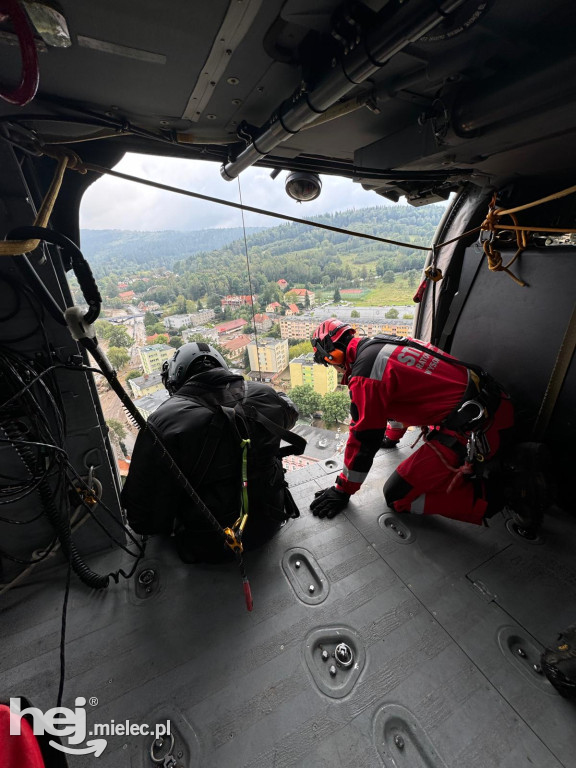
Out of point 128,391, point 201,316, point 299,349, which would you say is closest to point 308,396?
point 299,349

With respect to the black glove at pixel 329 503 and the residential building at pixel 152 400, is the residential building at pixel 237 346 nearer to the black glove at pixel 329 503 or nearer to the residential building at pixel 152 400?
the residential building at pixel 152 400

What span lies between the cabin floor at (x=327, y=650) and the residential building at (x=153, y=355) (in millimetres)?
1455

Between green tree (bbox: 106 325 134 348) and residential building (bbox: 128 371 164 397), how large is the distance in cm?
31

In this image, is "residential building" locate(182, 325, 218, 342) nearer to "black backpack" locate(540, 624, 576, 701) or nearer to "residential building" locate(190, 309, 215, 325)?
"residential building" locate(190, 309, 215, 325)

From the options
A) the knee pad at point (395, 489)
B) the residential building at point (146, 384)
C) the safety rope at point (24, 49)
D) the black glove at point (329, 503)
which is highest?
the safety rope at point (24, 49)

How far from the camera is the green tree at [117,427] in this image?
6.65 ft

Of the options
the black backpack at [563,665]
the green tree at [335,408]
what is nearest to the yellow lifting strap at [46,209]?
the green tree at [335,408]

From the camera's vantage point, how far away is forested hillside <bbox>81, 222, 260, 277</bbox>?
10.1 feet

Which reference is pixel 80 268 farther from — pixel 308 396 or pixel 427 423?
pixel 427 423

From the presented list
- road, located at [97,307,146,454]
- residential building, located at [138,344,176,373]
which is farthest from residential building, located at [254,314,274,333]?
road, located at [97,307,146,454]

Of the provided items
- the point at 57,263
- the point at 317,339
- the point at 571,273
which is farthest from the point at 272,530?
the point at 571,273

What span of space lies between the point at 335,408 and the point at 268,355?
98cm

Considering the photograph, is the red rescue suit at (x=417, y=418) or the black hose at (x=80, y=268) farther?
the red rescue suit at (x=417, y=418)

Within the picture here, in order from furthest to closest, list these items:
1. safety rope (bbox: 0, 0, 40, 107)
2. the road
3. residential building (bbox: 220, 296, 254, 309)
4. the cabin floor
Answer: residential building (bbox: 220, 296, 254, 309), the road, the cabin floor, safety rope (bbox: 0, 0, 40, 107)
